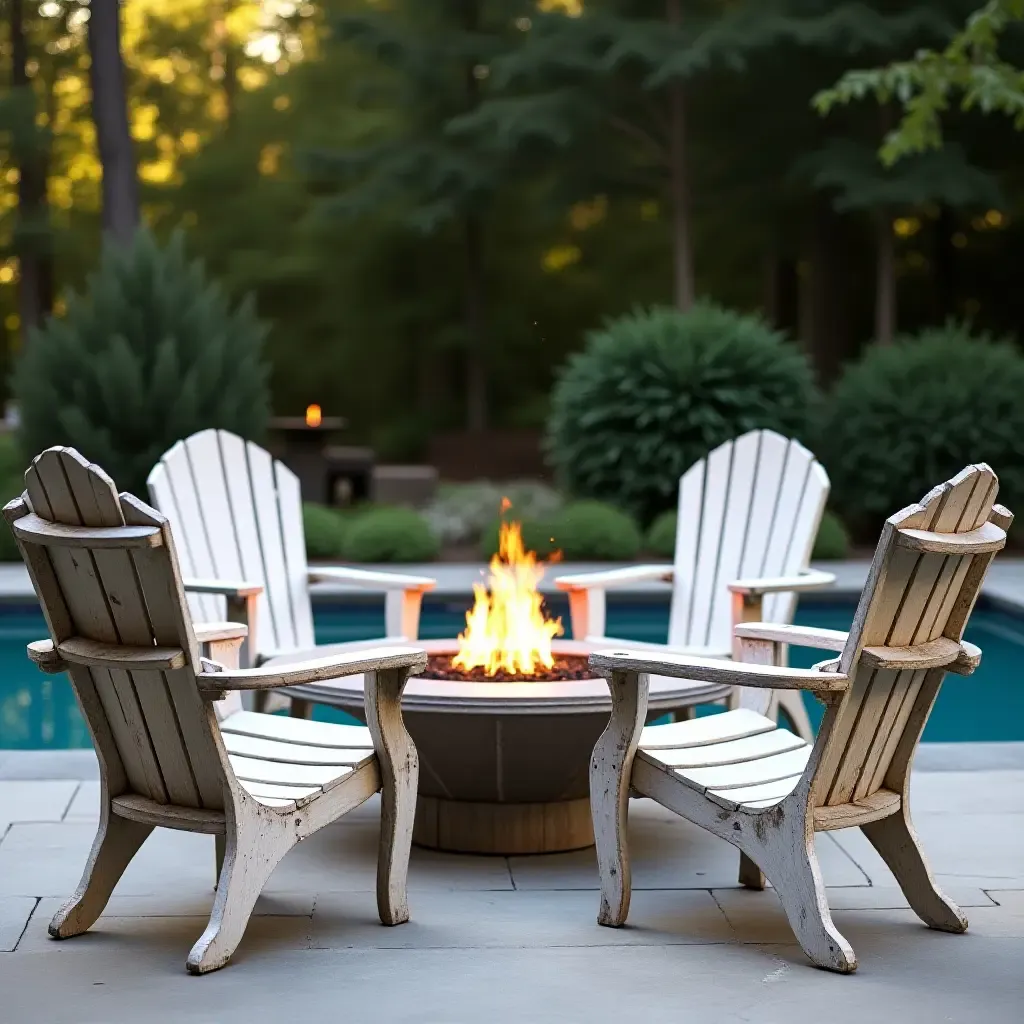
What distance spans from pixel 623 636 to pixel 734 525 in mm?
3041

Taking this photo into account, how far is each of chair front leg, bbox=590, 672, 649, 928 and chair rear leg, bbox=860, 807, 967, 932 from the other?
0.48 meters

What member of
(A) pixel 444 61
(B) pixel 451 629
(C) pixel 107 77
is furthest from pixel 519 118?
(B) pixel 451 629

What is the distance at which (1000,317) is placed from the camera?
1789 centimetres

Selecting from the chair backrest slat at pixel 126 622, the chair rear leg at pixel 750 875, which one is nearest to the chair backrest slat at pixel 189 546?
the chair backrest slat at pixel 126 622

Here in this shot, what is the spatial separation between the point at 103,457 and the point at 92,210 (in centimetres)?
1200

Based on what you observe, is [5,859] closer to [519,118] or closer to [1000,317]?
[519,118]

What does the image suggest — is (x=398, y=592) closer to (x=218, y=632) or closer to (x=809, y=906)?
(x=218, y=632)

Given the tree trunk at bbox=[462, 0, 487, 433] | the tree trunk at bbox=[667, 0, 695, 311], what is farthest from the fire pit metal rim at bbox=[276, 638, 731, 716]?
the tree trunk at bbox=[462, 0, 487, 433]

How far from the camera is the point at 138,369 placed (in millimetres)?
9414

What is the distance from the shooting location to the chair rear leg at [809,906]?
273 centimetres

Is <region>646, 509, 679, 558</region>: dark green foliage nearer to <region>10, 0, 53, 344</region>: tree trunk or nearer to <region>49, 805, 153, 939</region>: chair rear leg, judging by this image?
<region>49, 805, 153, 939</region>: chair rear leg

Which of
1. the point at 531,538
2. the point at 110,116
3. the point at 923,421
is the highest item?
the point at 110,116

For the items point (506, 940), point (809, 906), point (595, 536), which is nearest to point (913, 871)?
point (809, 906)

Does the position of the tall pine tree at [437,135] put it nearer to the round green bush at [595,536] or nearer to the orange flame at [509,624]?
the round green bush at [595,536]
